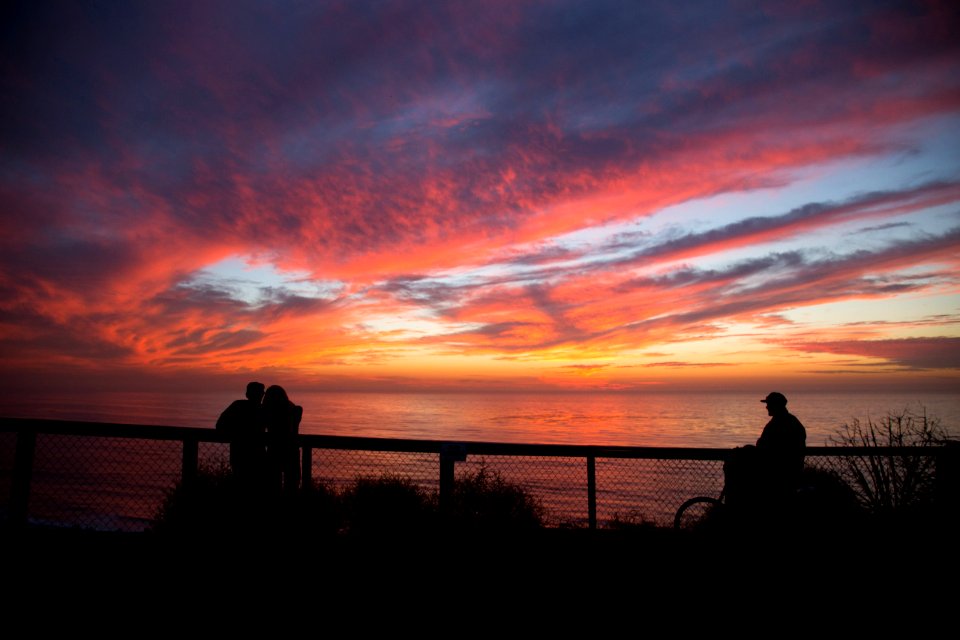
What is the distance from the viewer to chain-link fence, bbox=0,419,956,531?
287 inches

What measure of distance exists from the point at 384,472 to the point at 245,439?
122 inches

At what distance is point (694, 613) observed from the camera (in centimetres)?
465

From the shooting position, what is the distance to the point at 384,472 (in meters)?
9.39

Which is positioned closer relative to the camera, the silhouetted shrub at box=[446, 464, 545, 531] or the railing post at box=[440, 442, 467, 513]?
the silhouetted shrub at box=[446, 464, 545, 531]

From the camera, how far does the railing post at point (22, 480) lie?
696 centimetres

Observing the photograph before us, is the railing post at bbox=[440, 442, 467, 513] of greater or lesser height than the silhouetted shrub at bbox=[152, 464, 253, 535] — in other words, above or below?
above

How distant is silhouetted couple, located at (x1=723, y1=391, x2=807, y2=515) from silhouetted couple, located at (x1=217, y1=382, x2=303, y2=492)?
5.35 meters

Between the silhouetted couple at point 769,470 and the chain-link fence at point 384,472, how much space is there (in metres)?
0.53

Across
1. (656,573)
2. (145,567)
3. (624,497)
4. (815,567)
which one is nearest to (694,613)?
(656,573)

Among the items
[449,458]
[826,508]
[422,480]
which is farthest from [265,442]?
[422,480]

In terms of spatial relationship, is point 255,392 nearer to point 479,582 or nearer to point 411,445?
point 411,445

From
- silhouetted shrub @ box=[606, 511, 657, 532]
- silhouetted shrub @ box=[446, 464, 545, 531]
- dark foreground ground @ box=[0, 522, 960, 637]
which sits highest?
silhouetted shrub @ box=[446, 464, 545, 531]

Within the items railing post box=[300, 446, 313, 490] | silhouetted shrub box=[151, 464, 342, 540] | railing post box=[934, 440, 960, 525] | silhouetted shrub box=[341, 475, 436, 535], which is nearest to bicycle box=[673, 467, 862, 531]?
railing post box=[934, 440, 960, 525]

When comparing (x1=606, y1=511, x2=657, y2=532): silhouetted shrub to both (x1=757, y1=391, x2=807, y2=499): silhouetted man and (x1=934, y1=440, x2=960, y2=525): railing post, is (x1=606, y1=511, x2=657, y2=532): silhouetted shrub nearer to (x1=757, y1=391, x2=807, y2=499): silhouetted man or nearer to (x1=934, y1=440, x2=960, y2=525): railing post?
(x1=757, y1=391, x2=807, y2=499): silhouetted man
